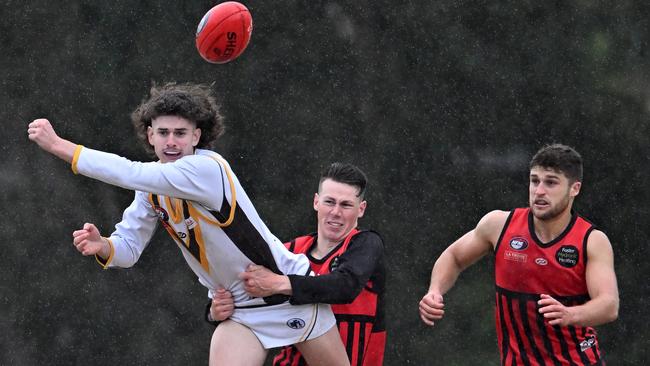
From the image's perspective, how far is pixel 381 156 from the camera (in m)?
10.3

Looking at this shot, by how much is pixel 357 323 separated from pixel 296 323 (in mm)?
527

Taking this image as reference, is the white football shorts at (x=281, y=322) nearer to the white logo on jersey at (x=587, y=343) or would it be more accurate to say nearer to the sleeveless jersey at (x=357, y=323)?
the sleeveless jersey at (x=357, y=323)

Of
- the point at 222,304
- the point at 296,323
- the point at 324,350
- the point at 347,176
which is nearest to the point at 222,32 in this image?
the point at 347,176

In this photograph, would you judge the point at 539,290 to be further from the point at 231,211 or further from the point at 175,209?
the point at 175,209

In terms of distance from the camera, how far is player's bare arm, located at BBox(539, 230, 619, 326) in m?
5.36

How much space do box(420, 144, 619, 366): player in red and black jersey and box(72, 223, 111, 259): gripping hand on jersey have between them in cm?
159

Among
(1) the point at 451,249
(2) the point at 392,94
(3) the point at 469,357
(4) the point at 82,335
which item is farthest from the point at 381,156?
(1) the point at 451,249

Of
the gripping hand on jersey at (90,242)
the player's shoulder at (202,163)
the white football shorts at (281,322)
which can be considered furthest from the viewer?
the white football shorts at (281,322)

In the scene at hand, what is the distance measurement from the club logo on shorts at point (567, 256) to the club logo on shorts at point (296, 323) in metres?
1.37

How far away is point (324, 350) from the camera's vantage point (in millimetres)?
5707

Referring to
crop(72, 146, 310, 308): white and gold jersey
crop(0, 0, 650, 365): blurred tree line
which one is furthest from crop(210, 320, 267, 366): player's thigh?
crop(0, 0, 650, 365): blurred tree line

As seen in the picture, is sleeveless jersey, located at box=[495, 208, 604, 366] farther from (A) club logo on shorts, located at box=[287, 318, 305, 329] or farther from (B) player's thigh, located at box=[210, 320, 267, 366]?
(B) player's thigh, located at box=[210, 320, 267, 366]

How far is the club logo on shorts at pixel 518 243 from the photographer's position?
6.13 m

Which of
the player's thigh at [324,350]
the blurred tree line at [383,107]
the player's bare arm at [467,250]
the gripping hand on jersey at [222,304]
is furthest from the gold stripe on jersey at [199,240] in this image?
the blurred tree line at [383,107]
